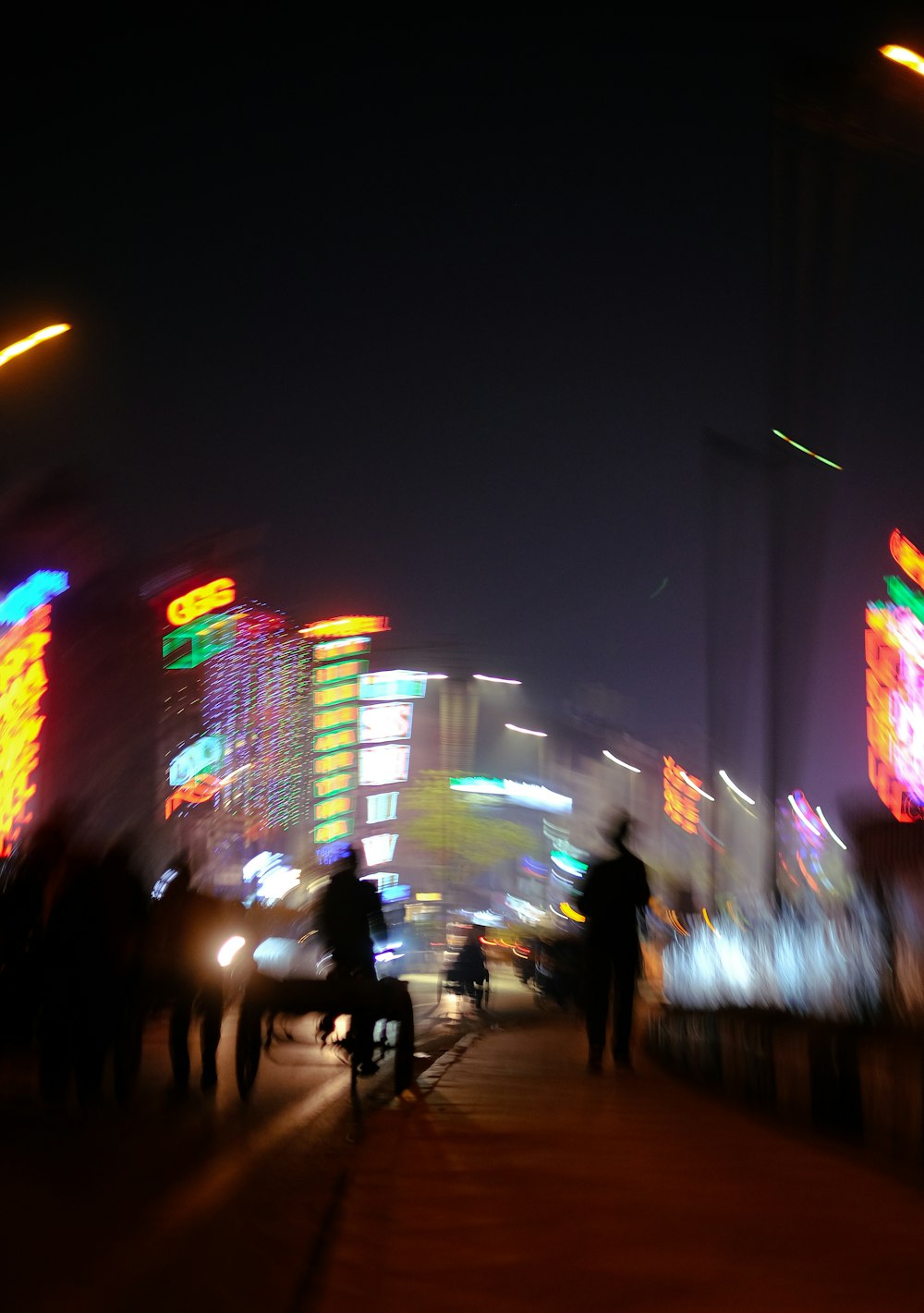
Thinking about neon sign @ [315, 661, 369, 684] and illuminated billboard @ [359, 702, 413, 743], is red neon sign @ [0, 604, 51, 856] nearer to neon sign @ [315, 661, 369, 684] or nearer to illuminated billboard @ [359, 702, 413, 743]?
neon sign @ [315, 661, 369, 684]

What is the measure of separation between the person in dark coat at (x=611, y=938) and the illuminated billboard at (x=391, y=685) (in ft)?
340

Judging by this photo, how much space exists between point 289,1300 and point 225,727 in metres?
68.0

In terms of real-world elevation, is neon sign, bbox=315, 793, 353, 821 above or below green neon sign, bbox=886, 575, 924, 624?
above

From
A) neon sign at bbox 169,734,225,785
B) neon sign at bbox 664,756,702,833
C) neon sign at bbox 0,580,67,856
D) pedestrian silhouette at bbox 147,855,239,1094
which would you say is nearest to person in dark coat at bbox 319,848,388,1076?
pedestrian silhouette at bbox 147,855,239,1094

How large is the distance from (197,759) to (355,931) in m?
57.2

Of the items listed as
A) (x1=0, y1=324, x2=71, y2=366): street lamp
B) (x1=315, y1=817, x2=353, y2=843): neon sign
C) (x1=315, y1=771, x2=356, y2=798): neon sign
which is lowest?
(x1=0, y1=324, x2=71, y2=366): street lamp

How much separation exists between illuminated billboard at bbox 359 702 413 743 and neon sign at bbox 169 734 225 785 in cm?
5017

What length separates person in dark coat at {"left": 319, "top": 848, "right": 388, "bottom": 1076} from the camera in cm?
1148

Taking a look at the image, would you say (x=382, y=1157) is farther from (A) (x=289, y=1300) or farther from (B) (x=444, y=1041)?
(B) (x=444, y=1041)

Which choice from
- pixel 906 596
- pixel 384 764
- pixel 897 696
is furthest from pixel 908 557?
pixel 384 764

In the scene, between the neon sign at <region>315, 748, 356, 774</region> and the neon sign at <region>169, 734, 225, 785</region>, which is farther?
the neon sign at <region>315, 748, 356, 774</region>

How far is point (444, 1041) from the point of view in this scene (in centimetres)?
1783

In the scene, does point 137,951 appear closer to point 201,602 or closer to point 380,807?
point 201,602

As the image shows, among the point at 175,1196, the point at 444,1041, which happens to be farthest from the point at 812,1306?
the point at 444,1041
